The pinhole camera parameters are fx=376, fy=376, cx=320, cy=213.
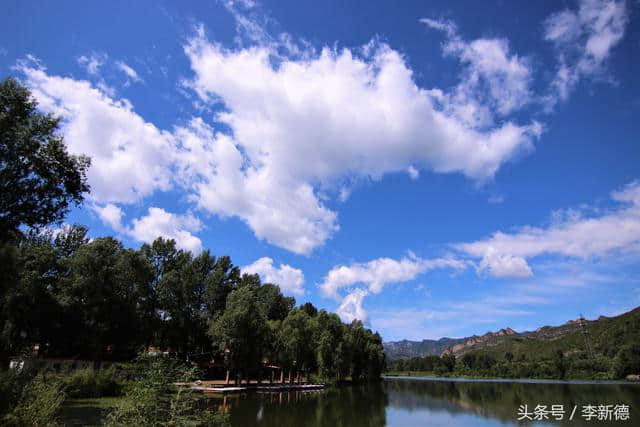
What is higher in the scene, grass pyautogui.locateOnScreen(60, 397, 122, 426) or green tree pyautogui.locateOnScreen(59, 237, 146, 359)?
green tree pyautogui.locateOnScreen(59, 237, 146, 359)

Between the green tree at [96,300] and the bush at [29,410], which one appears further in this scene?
the green tree at [96,300]

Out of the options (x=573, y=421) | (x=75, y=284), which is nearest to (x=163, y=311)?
(x=75, y=284)

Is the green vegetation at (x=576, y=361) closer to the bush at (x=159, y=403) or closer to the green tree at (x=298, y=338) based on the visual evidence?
the green tree at (x=298, y=338)

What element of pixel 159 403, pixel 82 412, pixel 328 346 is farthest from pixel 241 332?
pixel 159 403

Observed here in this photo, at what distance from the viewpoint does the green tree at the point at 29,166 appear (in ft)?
63.7

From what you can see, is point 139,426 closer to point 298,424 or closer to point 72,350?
point 298,424

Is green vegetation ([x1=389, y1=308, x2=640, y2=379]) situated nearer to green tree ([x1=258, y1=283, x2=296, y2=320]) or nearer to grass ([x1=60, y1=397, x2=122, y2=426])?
green tree ([x1=258, y1=283, x2=296, y2=320])

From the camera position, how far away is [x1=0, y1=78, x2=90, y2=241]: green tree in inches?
764

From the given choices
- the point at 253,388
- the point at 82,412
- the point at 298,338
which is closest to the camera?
the point at 82,412

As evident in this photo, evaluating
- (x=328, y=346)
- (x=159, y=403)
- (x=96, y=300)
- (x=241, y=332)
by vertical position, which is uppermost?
(x=96, y=300)

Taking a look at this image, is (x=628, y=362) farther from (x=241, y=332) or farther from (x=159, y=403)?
(x=159, y=403)

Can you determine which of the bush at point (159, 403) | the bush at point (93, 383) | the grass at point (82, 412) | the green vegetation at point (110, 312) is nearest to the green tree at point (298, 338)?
the green vegetation at point (110, 312)

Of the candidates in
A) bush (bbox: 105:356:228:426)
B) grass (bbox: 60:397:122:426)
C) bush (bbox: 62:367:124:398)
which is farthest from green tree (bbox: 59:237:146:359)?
bush (bbox: 105:356:228:426)

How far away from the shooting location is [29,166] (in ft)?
67.1
